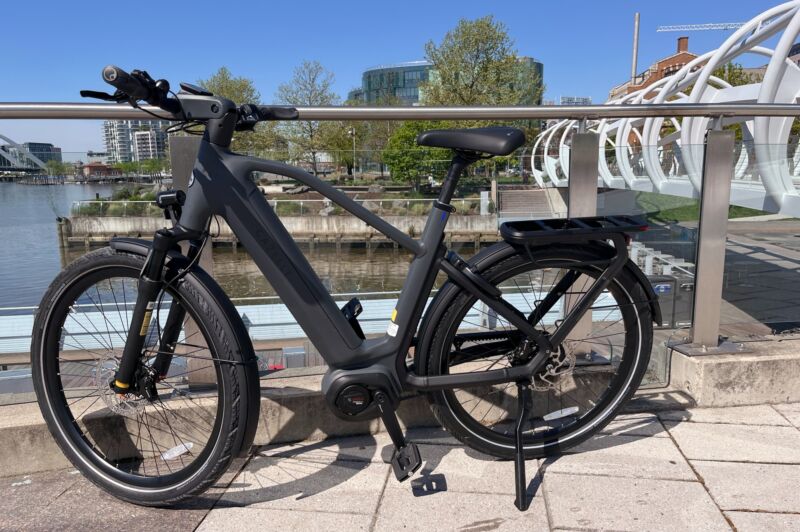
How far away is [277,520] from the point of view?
80.4 inches

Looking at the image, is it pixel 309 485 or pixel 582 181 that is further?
pixel 582 181

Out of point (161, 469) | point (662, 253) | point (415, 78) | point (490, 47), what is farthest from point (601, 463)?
point (415, 78)

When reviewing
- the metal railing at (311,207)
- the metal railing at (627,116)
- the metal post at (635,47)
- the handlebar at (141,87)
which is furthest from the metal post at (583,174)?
the metal post at (635,47)

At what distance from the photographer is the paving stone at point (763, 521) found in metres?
1.91

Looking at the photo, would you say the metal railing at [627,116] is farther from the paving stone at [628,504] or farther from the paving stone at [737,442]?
the paving stone at [628,504]

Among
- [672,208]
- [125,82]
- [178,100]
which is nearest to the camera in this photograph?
[125,82]

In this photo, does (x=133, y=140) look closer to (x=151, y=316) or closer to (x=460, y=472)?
(x=151, y=316)

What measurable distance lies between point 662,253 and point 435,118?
167 cm

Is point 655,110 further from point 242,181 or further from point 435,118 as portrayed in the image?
point 242,181

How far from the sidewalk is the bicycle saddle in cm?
126

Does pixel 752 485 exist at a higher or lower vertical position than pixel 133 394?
lower

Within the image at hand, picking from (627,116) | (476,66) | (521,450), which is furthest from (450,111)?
(476,66)

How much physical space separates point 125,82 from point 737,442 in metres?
2.71

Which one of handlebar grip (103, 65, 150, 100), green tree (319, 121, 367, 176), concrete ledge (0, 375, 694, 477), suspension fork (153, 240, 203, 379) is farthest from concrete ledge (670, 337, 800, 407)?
handlebar grip (103, 65, 150, 100)
